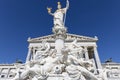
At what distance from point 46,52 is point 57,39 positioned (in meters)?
1.10

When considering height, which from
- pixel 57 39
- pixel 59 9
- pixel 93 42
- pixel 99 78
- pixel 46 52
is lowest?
pixel 99 78

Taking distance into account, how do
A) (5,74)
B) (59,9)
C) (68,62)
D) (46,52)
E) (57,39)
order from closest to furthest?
1. (68,62)
2. (46,52)
3. (57,39)
4. (59,9)
5. (5,74)

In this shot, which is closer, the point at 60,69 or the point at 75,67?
the point at 75,67

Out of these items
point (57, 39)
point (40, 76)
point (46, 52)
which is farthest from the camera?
point (57, 39)

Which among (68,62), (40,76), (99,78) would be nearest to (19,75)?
(40,76)

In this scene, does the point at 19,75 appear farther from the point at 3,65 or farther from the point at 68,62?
the point at 3,65

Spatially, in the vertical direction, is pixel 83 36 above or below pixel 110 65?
above

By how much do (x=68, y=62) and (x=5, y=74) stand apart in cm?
4505

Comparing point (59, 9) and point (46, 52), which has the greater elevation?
point (59, 9)

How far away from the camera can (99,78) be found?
6887 millimetres

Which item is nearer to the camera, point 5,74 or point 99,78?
point 99,78

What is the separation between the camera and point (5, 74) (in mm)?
48500

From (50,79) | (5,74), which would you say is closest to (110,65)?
(5,74)

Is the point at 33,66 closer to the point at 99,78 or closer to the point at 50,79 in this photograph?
the point at 50,79
